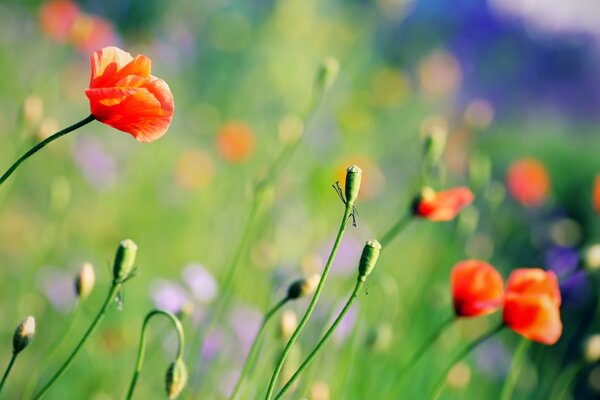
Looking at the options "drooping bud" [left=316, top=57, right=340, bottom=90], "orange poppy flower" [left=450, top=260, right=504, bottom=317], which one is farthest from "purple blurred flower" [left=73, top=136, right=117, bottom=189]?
"orange poppy flower" [left=450, top=260, right=504, bottom=317]

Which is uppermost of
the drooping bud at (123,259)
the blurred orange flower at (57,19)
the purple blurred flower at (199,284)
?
the blurred orange flower at (57,19)

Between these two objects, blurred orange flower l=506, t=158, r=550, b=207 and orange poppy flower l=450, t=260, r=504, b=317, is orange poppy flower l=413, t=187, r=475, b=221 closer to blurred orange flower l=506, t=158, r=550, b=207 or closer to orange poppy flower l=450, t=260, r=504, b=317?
orange poppy flower l=450, t=260, r=504, b=317

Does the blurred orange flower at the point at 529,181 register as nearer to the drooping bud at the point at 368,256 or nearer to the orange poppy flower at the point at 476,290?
the orange poppy flower at the point at 476,290

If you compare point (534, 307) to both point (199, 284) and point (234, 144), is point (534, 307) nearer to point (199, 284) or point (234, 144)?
point (199, 284)

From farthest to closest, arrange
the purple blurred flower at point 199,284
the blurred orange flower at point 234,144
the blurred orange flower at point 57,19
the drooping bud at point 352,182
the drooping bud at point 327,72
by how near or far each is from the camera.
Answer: the blurred orange flower at point 57,19
the blurred orange flower at point 234,144
the purple blurred flower at point 199,284
the drooping bud at point 327,72
the drooping bud at point 352,182

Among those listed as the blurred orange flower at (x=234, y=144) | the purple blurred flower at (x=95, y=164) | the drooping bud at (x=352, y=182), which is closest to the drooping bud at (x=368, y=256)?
the drooping bud at (x=352, y=182)

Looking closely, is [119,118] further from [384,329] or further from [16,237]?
[16,237]
